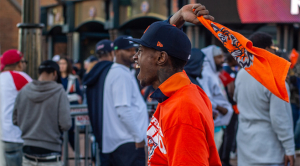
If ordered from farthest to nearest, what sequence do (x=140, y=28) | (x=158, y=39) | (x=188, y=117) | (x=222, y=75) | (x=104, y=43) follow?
(x=140, y=28) → (x=222, y=75) → (x=104, y=43) → (x=158, y=39) → (x=188, y=117)

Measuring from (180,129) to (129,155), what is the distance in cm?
245

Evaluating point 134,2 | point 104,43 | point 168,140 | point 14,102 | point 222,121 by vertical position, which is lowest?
point 222,121

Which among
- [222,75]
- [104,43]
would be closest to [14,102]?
[104,43]

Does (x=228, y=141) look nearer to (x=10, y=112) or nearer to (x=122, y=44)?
(x=122, y=44)

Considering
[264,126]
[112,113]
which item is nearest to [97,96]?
[112,113]

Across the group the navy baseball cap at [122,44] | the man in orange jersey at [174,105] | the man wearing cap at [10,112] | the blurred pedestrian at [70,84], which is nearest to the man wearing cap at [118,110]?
the navy baseball cap at [122,44]

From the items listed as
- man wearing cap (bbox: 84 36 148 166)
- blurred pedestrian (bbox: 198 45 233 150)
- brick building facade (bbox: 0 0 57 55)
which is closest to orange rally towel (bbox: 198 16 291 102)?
man wearing cap (bbox: 84 36 148 166)

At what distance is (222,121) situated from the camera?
5281mm

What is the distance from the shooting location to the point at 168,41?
1.85 meters

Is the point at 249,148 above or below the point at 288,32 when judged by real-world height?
below

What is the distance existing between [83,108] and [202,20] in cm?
361

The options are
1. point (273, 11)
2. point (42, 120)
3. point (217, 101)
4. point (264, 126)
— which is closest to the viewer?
point (264, 126)

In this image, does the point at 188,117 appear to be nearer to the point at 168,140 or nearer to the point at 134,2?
the point at 168,140

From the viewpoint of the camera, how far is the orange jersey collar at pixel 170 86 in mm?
1817
